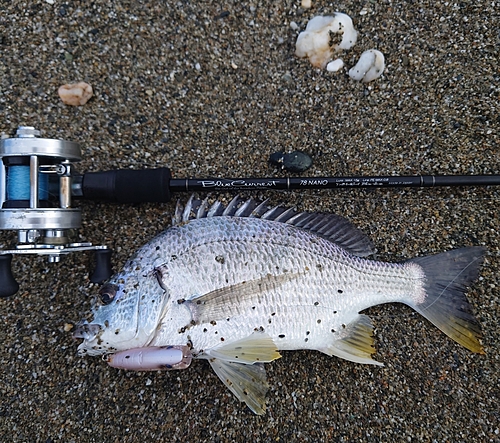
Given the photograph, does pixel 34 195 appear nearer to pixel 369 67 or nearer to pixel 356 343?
pixel 356 343

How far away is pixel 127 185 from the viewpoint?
5.56 ft

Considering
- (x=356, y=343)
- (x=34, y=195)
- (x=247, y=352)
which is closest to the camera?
(x=34, y=195)

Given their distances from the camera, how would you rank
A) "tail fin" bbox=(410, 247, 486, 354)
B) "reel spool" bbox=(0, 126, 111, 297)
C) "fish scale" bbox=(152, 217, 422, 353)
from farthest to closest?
"tail fin" bbox=(410, 247, 486, 354)
"fish scale" bbox=(152, 217, 422, 353)
"reel spool" bbox=(0, 126, 111, 297)

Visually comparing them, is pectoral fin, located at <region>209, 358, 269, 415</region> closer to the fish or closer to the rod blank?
the fish

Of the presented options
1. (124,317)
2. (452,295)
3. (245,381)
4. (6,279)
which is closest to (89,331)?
(124,317)

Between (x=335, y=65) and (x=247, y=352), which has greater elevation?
(x=335, y=65)

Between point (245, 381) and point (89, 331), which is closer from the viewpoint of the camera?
point (89, 331)

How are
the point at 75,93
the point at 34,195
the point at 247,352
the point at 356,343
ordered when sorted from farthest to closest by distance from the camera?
the point at 75,93 → the point at 356,343 → the point at 247,352 → the point at 34,195

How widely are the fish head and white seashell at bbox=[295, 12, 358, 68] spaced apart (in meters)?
1.42

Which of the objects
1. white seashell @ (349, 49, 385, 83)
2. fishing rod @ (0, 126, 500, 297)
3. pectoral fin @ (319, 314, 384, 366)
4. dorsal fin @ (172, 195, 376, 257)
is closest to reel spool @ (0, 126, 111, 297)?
fishing rod @ (0, 126, 500, 297)

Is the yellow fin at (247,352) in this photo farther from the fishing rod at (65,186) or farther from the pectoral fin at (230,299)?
the fishing rod at (65,186)

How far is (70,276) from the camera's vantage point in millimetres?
1846

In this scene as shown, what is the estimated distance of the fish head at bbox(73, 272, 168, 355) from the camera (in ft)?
5.10

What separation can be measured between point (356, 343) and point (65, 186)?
1536 millimetres
